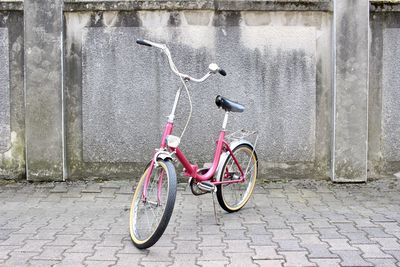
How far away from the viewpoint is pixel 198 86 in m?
6.41

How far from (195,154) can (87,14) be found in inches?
85.3

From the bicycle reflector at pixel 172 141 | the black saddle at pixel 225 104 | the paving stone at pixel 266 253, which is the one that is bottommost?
the paving stone at pixel 266 253

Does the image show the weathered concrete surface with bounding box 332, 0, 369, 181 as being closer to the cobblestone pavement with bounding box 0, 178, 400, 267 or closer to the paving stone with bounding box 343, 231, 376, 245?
the cobblestone pavement with bounding box 0, 178, 400, 267

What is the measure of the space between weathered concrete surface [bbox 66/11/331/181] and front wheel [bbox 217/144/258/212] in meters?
0.99

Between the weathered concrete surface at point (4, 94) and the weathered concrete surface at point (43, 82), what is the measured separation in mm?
306

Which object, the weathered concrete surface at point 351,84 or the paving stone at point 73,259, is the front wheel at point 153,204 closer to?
the paving stone at point 73,259

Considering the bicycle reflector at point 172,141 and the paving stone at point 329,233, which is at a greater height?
the bicycle reflector at point 172,141

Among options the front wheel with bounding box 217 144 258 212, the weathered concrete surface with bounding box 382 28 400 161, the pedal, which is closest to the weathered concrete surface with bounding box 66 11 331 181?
the weathered concrete surface with bounding box 382 28 400 161

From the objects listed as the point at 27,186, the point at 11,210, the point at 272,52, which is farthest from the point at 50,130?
the point at 272,52

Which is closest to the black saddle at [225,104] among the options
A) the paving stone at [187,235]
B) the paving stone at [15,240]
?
the paving stone at [187,235]

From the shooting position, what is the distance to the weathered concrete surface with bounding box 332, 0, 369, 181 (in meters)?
6.22

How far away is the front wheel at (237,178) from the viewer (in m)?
5.12

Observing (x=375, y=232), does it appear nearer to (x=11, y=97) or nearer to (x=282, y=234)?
(x=282, y=234)

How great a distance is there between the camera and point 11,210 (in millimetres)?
5441
